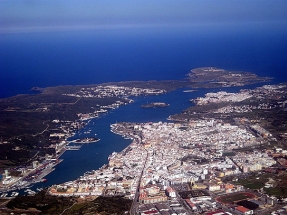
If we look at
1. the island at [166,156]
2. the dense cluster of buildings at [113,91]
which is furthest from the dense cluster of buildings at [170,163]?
the dense cluster of buildings at [113,91]

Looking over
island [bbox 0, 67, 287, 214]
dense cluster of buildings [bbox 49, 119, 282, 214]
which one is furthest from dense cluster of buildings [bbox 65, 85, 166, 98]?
dense cluster of buildings [bbox 49, 119, 282, 214]

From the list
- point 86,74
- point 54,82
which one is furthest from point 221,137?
point 86,74

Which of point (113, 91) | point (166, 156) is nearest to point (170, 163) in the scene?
point (166, 156)

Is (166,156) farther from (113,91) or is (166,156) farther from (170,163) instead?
(113,91)

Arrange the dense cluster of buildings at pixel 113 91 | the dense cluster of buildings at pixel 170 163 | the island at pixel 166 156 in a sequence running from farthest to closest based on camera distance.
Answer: the dense cluster of buildings at pixel 113 91
the dense cluster of buildings at pixel 170 163
the island at pixel 166 156

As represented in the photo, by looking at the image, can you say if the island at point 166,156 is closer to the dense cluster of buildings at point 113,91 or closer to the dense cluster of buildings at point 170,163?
the dense cluster of buildings at point 170,163

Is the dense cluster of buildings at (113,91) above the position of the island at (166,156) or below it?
above

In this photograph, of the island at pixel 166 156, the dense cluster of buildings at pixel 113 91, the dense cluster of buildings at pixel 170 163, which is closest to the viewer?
the island at pixel 166 156

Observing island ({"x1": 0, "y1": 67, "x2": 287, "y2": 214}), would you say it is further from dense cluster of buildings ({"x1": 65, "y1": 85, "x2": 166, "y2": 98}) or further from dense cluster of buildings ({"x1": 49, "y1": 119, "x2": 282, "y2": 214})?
dense cluster of buildings ({"x1": 65, "y1": 85, "x2": 166, "y2": 98})

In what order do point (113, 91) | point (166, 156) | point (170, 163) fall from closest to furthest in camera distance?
point (170, 163)
point (166, 156)
point (113, 91)

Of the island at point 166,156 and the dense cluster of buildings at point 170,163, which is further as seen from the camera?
the dense cluster of buildings at point 170,163

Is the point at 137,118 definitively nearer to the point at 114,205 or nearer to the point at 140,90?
the point at 140,90
